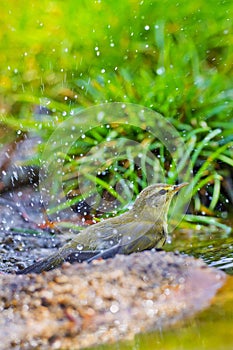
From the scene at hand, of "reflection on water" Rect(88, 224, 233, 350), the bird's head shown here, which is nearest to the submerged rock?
"reflection on water" Rect(88, 224, 233, 350)

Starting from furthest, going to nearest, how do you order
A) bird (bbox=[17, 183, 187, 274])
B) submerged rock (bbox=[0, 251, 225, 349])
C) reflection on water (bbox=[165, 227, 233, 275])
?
reflection on water (bbox=[165, 227, 233, 275]), bird (bbox=[17, 183, 187, 274]), submerged rock (bbox=[0, 251, 225, 349])

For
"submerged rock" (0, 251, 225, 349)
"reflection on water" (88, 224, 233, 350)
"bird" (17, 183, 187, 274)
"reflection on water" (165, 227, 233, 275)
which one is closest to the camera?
"reflection on water" (88, 224, 233, 350)

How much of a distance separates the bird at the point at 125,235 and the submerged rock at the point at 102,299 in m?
0.08

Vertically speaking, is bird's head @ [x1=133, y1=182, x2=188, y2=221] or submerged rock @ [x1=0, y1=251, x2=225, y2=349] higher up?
bird's head @ [x1=133, y1=182, x2=188, y2=221]

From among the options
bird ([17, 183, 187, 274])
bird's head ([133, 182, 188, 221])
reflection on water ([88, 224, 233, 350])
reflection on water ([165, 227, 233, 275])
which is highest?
bird's head ([133, 182, 188, 221])

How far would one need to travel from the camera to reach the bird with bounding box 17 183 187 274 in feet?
11.0

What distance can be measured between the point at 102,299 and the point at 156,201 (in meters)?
0.66

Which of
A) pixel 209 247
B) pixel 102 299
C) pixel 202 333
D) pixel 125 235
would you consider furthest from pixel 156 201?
pixel 202 333

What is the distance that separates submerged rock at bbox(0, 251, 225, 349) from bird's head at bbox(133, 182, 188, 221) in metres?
0.24

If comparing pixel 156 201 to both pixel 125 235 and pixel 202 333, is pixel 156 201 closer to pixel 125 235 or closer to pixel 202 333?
pixel 125 235

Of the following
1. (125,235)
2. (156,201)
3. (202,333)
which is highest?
(156,201)

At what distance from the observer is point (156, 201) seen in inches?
138

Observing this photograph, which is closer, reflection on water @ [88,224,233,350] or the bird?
reflection on water @ [88,224,233,350]

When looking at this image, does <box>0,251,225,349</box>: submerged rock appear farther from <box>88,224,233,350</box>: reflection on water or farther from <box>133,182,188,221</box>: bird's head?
<box>133,182,188,221</box>: bird's head
